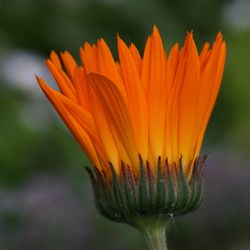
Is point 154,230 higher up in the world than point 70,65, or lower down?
lower down

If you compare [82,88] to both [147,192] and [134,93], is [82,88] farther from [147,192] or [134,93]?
[147,192]

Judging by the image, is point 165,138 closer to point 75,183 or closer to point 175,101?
point 175,101

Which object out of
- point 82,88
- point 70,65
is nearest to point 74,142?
point 70,65

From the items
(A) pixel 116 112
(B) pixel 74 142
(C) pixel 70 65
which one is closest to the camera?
(A) pixel 116 112

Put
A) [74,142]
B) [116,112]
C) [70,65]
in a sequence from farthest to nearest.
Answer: [74,142]
[70,65]
[116,112]

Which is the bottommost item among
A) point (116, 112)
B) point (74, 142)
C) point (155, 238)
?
point (155, 238)

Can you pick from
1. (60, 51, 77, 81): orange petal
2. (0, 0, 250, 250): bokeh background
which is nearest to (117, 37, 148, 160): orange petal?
Result: (60, 51, 77, 81): orange petal

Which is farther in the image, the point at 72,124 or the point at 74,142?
the point at 74,142
